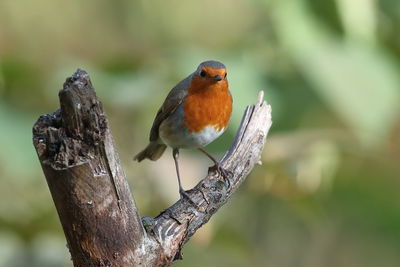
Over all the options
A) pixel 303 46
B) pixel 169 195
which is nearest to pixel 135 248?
pixel 169 195

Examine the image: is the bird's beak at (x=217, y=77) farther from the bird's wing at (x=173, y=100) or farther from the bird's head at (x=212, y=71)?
the bird's wing at (x=173, y=100)

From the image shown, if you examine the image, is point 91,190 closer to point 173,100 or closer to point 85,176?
point 85,176

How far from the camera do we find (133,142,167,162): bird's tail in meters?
4.14

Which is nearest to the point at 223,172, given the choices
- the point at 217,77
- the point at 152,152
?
the point at 217,77

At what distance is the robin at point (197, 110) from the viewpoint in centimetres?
381

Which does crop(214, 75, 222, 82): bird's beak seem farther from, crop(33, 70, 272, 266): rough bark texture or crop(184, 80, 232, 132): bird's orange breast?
crop(33, 70, 272, 266): rough bark texture

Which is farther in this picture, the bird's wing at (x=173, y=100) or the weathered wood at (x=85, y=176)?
the bird's wing at (x=173, y=100)

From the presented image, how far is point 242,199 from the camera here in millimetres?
4633

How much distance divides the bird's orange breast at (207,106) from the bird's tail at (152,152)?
0.38 metres

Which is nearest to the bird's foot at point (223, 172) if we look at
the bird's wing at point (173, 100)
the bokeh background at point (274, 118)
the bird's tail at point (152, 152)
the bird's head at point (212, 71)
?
the bokeh background at point (274, 118)

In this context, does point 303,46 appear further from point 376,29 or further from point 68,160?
point 68,160

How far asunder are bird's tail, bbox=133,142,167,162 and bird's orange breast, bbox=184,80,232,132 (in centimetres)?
38

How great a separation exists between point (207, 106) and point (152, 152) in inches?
20.9

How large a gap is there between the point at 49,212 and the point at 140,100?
29.3 inches
